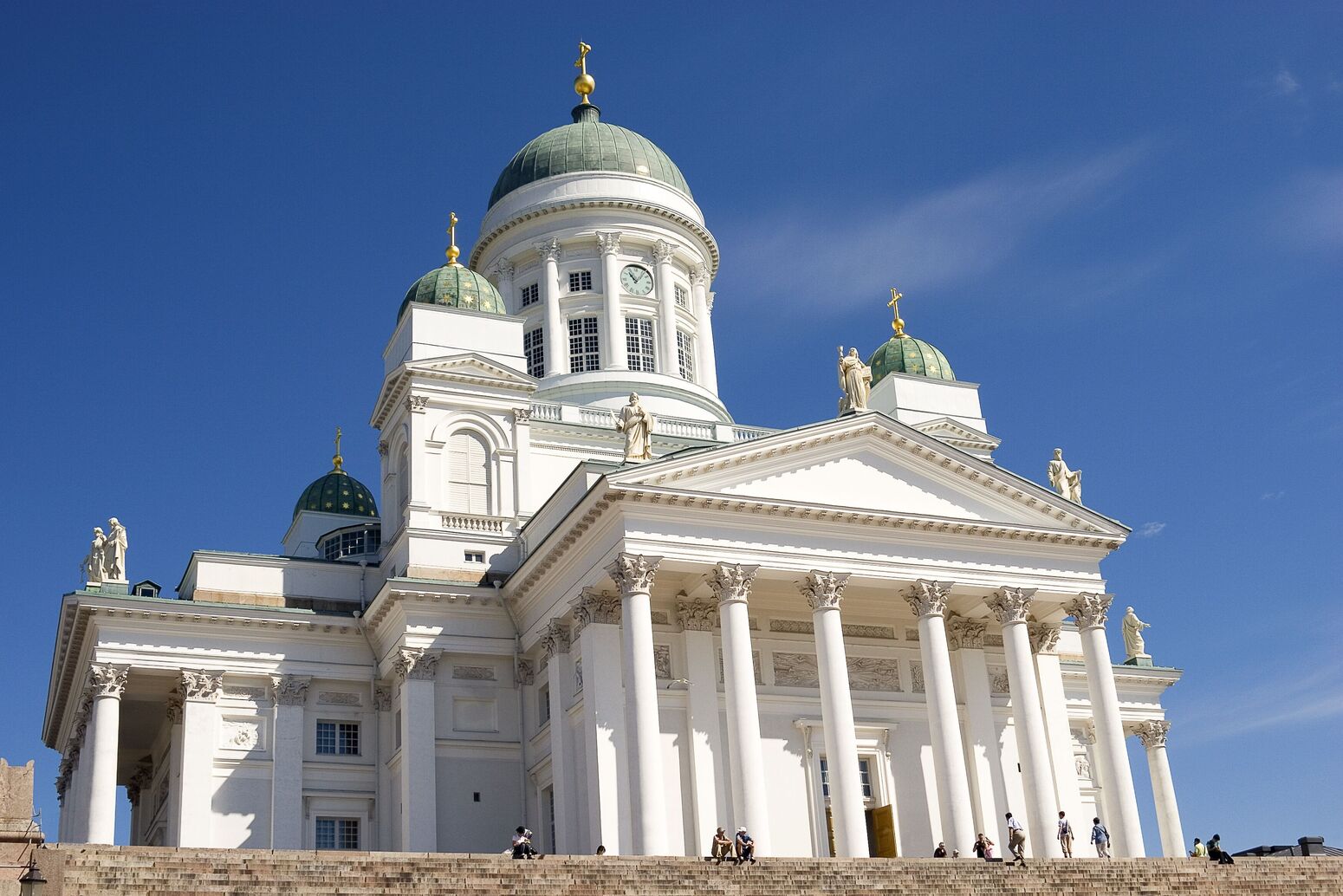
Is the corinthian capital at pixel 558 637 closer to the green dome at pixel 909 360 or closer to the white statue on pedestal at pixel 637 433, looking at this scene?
the white statue on pedestal at pixel 637 433

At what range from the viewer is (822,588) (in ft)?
115

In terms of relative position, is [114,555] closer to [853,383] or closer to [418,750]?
[418,750]

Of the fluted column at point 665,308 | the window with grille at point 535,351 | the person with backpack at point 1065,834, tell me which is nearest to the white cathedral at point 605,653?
the person with backpack at point 1065,834

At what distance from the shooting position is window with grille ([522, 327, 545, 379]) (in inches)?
2009

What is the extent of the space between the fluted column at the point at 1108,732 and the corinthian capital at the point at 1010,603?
1677 mm

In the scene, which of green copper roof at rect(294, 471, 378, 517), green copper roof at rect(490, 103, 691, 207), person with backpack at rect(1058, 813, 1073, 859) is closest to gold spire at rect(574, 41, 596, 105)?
green copper roof at rect(490, 103, 691, 207)

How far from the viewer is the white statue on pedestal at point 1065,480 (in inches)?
1586

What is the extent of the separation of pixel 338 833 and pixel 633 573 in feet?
39.7

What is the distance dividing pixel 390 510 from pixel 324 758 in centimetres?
737

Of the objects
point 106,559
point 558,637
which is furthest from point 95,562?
point 558,637

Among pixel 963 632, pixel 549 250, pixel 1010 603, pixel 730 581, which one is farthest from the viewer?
pixel 549 250

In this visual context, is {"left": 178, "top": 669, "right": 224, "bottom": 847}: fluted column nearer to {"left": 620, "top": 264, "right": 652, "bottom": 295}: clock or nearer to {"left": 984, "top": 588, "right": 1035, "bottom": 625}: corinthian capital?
{"left": 984, "top": 588, "right": 1035, "bottom": 625}: corinthian capital

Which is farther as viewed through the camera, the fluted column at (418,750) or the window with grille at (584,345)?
the window with grille at (584,345)

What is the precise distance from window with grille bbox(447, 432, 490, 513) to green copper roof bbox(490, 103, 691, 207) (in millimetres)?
13990
